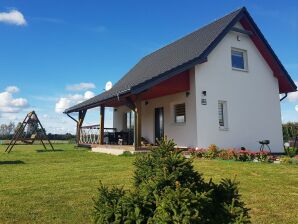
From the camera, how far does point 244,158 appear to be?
12.0 metres

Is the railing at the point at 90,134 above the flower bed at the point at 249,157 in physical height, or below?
above

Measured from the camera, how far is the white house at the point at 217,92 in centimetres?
1441

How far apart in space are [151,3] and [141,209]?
13552 mm

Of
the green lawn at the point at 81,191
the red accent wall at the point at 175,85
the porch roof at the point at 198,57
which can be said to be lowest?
the green lawn at the point at 81,191

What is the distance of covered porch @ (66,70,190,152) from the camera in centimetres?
1349

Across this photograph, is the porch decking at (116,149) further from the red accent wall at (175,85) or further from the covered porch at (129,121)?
the red accent wall at (175,85)

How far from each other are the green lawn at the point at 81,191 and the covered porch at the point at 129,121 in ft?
7.65

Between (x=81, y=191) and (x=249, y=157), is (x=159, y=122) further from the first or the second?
(x=81, y=191)

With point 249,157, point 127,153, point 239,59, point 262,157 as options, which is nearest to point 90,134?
point 127,153

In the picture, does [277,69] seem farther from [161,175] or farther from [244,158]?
[161,175]

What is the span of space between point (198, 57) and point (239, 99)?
3.69 m

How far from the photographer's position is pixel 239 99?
16000mm

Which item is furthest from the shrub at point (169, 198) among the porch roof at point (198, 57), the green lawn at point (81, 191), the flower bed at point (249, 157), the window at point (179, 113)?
the window at point (179, 113)

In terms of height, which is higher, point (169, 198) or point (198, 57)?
point (198, 57)
